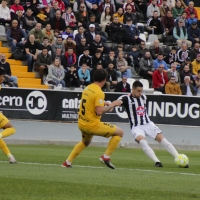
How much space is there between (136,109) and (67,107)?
11643 millimetres

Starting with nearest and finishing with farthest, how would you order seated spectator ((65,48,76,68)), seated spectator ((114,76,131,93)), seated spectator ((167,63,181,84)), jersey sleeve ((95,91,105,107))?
1. jersey sleeve ((95,91,105,107))
2. seated spectator ((114,76,131,93))
3. seated spectator ((65,48,76,68))
4. seated spectator ((167,63,181,84))

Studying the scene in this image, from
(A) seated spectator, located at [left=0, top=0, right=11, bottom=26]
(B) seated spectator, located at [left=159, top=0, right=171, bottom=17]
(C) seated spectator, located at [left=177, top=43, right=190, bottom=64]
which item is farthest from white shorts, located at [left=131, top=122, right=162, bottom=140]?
(B) seated spectator, located at [left=159, top=0, right=171, bottom=17]

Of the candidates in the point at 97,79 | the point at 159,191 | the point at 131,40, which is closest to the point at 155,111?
the point at 131,40

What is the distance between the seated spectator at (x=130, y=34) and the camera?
1247 inches

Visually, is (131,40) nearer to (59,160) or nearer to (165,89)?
(165,89)

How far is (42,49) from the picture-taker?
2902 cm

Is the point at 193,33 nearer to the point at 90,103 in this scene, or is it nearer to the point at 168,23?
the point at 168,23

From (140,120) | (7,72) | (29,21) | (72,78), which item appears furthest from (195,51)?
(140,120)

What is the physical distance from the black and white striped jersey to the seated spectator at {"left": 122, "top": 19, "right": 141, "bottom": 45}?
1644 centimetres

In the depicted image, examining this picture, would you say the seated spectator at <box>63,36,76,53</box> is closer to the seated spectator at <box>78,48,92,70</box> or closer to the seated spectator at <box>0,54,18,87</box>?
the seated spectator at <box>78,48,92,70</box>

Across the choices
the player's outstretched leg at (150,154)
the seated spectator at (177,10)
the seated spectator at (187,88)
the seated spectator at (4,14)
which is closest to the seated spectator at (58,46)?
the seated spectator at (4,14)

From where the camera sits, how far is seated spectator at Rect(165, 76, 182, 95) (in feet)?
93.5

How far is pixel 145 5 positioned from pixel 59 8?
479 centimetres

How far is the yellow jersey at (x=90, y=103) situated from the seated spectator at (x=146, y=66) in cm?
1646
